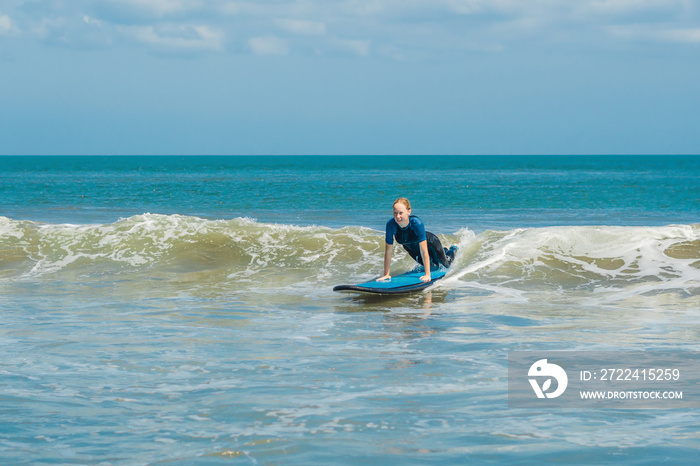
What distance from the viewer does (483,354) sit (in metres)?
7.86

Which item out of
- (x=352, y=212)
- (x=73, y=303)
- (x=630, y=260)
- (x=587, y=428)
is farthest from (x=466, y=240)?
(x=352, y=212)

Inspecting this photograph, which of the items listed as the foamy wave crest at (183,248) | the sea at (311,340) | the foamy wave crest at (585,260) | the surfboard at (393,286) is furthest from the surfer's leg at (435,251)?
the foamy wave crest at (183,248)

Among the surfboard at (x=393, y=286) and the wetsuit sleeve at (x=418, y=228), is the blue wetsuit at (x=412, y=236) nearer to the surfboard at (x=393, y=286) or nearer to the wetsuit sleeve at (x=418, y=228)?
the wetsuit sleeve at (x=418, y=228)

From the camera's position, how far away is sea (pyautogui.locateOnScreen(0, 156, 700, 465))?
5316 mm

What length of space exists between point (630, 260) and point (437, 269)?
4.56 metres

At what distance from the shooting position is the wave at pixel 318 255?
548 inches

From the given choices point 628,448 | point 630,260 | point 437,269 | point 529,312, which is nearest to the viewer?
point 628,448

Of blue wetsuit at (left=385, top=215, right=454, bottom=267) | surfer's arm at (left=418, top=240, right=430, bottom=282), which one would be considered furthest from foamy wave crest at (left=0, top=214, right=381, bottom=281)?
surfer's arm at (left=418, top=240, right=430, bottom=282)

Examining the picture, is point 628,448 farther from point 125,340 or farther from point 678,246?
Result: point 678,246

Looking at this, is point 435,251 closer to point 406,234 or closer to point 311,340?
point 406,234

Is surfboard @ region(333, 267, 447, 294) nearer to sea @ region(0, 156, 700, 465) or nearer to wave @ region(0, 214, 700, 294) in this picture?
sea @ region(0, 156, 700, 465)

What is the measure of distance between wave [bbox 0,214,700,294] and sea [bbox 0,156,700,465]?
0.24 feet

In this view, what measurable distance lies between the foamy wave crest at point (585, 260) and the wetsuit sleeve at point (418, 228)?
1.57m

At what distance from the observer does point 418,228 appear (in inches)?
465
